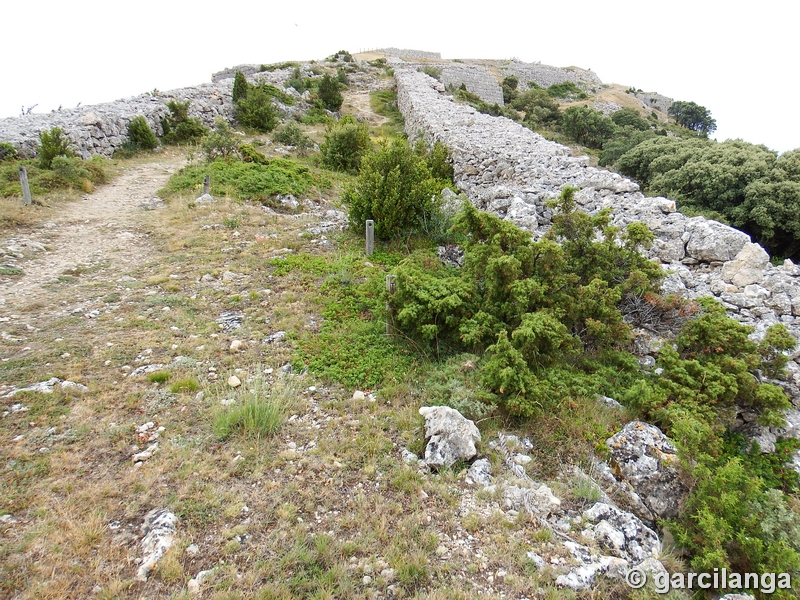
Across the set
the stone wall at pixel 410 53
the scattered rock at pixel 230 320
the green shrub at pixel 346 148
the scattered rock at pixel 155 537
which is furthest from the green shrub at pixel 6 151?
the stone wall at pixel 410 53

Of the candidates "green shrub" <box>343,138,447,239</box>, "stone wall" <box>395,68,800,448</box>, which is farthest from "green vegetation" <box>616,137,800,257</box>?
"green shrub" <box>343,138,447,239</box>

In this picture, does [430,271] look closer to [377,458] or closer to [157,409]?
[377,458]

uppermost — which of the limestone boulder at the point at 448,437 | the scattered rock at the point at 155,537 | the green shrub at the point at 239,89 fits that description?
the green shrub at the point at 239,89

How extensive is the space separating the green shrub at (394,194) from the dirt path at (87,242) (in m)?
4.43

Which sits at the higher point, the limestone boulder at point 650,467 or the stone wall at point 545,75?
the stone wall at point 545,75

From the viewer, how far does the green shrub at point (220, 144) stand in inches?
509

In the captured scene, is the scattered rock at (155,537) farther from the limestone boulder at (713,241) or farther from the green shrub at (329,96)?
the green shrub at (329,96)

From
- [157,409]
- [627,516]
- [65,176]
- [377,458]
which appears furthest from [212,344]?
[65,176]

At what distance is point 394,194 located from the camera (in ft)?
27.2

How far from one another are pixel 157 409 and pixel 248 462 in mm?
1283

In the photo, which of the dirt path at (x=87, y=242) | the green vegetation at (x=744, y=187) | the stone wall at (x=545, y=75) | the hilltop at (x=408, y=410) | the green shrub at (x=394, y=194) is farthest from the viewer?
the stone wall at (x=545, y=75)

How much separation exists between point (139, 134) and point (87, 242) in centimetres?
940

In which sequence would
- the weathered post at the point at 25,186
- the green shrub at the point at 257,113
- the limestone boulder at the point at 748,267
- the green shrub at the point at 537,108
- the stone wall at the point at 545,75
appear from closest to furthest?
the limestone boulder at the point at 748,267 → the weathered post at the point at 25,186 → the green shrub at the point at 257,113 → the green shrub at the point at 537,108 → the stone wall at the point at 545,75

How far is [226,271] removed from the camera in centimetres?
732
